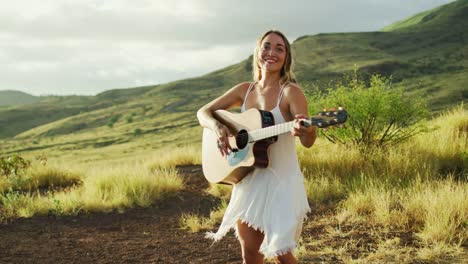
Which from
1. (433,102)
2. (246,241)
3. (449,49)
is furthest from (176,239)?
(449,49)

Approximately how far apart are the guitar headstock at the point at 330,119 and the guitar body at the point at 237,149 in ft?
1.47

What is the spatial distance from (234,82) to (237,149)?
77.4 metres

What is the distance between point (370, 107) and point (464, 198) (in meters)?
4.41

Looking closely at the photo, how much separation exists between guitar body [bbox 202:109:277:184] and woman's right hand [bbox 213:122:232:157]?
2.0 inches

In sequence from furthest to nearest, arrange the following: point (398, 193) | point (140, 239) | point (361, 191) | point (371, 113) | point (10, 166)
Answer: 1. point (10, 166)
2. point (371, 113)
3. point (361, 191)
4. point (140, 239)
5. point (398, 193)

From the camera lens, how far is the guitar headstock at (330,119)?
3232mm

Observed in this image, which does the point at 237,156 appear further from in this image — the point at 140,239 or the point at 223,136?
the point at 140,239

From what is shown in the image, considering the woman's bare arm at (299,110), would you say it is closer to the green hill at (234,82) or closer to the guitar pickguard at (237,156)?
the guitar pickguard at (237,156)

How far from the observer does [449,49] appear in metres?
69.3

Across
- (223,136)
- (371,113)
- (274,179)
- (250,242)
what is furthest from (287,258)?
(371,113)

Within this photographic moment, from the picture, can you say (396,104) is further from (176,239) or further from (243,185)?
(243,185)

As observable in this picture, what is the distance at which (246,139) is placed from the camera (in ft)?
12.6

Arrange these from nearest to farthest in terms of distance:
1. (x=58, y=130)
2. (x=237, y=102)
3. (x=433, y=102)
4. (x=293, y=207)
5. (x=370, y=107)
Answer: (x=293, y=207), (x=237, y=102), (x=370, y=107), (x=433, y=102), (x=58, y=130)

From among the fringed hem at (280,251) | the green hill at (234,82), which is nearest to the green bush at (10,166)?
the fringed hem at (280,251)
